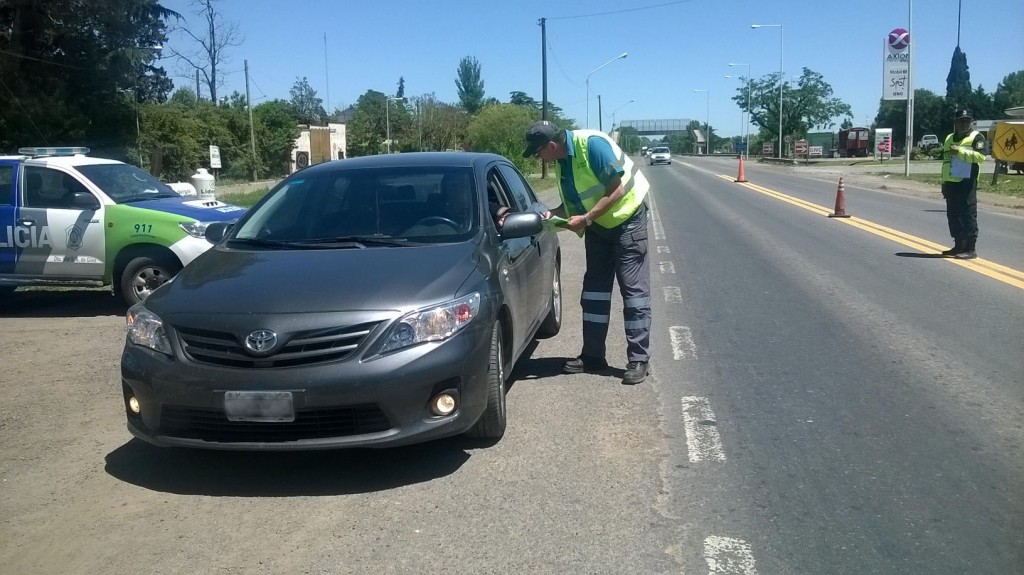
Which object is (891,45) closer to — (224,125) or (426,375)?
(224,125)

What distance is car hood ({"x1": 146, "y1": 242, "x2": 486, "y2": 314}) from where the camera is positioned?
445 centimetres

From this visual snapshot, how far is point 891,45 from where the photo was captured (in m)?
40.1

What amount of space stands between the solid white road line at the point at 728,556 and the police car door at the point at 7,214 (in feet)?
27.6

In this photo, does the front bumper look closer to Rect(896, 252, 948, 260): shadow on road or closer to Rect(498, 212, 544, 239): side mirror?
Rect(498, 212, 544, 239): side mirror

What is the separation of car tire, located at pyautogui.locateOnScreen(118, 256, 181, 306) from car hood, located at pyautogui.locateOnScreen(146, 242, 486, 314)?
4229 mm

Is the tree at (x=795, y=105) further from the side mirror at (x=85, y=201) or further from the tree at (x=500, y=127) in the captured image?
the side mirror at (x=85, y=201)

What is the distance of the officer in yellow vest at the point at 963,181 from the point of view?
1134cm

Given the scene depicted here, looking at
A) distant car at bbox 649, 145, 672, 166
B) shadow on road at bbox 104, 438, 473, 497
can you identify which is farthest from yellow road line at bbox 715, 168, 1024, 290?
distant car at bbox 649, 145, 672, 166

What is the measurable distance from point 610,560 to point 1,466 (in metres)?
3.41

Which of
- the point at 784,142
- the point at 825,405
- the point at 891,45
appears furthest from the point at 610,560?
the point at 784,142

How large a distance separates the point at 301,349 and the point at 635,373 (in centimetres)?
269

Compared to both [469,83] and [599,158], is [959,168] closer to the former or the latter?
[599,158]

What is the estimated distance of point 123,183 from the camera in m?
10.0

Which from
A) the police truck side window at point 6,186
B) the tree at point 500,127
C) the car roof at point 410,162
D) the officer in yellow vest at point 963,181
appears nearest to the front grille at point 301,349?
the car roof at point 410,162
